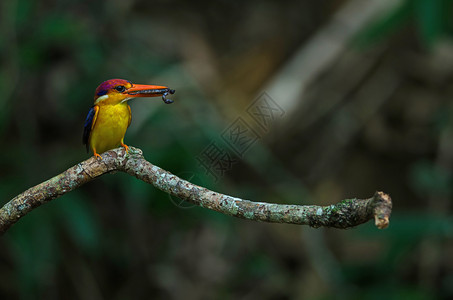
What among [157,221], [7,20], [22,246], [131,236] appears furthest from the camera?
[157,221]

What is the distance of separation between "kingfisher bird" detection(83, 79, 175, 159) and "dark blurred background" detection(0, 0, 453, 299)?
0.91 metres

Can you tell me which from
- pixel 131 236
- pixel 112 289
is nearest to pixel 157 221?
pixel 131 236

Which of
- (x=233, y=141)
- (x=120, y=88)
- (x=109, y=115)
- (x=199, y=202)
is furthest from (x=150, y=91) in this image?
(x=233, y=141)

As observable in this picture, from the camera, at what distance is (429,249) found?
5676 mm

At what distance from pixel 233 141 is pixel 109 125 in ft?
7.38

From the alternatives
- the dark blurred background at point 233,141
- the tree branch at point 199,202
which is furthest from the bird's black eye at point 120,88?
the dark blurred background at point 233,141

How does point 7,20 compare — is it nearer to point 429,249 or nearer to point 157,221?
point 157,221

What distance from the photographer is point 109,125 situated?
7.91 feet

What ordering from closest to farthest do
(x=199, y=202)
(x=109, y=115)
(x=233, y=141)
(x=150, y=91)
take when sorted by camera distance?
(x=199, y=202) < (x=150, y=91) < (x=109, y=115) < (x=233, y=141)

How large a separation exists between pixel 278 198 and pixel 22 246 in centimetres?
229

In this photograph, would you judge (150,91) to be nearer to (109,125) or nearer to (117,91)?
(117,91)

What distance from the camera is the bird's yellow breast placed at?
240cm

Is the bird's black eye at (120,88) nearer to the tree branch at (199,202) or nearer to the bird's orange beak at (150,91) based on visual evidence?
the bird's orange beak at (150,91)

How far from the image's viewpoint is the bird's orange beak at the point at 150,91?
6.62 feet
